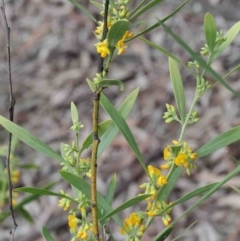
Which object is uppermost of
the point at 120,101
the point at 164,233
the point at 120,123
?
the point at 120,101

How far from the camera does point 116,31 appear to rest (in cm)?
57

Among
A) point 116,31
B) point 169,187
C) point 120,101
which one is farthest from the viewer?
point 120,101

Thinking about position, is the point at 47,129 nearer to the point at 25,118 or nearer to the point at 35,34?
the point at 25,118

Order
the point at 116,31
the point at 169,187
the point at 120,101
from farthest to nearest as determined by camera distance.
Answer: the point at 120,101 → the point at 169,187 → the point at 116,31

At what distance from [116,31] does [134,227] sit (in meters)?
0.22

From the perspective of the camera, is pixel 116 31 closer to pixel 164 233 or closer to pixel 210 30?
pixel 210 30

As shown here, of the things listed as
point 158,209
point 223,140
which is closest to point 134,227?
point 158,209

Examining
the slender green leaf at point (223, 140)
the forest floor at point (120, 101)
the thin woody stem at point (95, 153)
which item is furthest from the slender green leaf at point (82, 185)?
the forest floor at point (120, 101)

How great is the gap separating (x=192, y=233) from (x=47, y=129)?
3.11ft

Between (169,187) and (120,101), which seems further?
(120,101)

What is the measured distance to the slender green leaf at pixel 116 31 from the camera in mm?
559

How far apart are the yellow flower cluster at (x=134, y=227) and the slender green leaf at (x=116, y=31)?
0.19 metres

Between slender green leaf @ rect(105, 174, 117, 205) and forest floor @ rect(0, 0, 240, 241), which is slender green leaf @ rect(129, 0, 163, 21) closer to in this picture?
slender green leaf @ rect(105, 174, 117, 205)

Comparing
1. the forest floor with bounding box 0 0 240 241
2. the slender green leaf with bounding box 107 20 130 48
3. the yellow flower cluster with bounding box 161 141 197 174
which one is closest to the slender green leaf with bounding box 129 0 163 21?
the slender green leaf with bounding box 107 20 130 48
